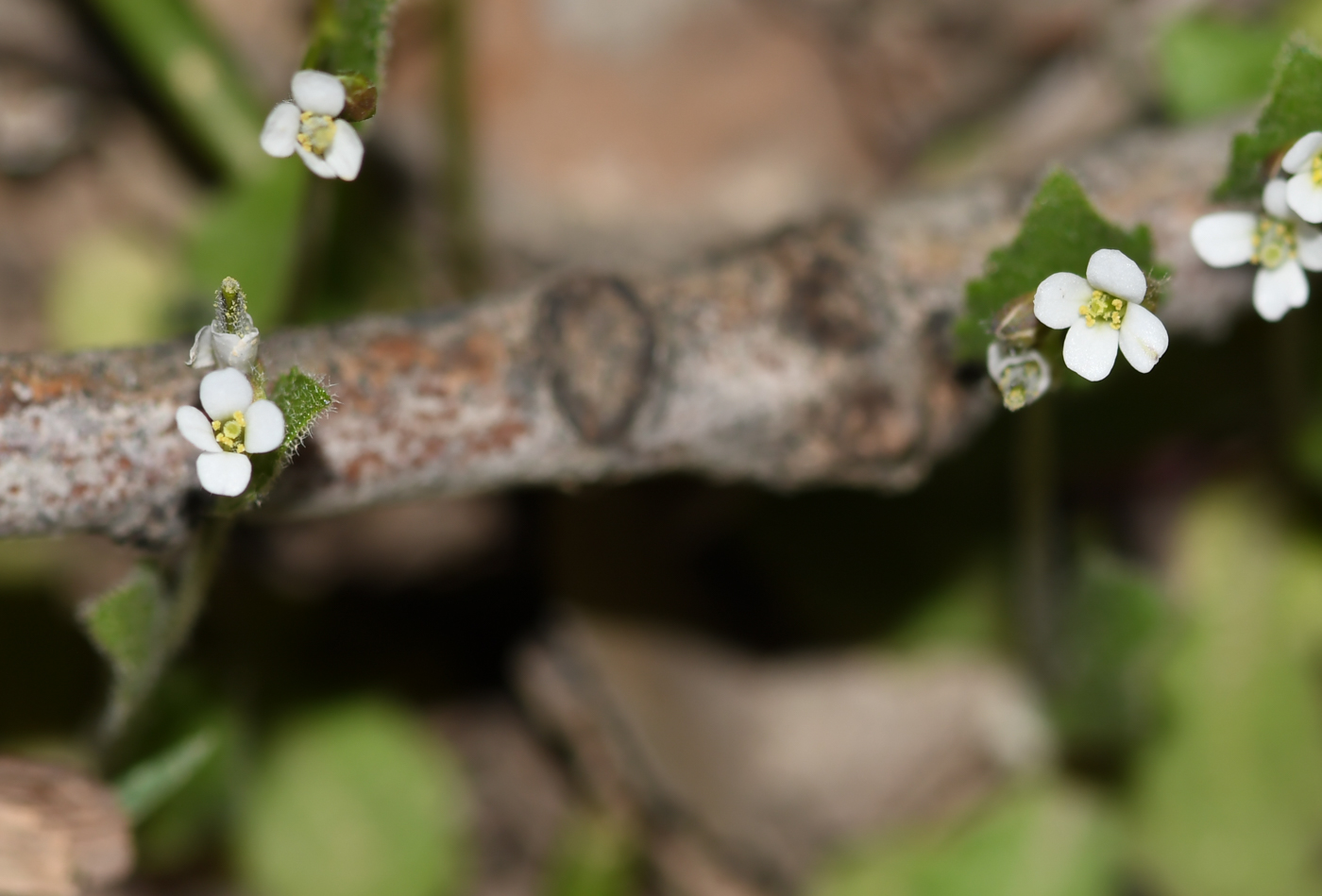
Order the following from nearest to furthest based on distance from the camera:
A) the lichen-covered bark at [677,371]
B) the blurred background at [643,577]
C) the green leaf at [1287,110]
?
1. the green leaf at [1287,110]
2. the lichen-covered bark at [677,371]
3. the blurred background at [643,577]

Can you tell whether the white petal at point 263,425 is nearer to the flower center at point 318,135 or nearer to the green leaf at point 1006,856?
the flower center at point 318,135

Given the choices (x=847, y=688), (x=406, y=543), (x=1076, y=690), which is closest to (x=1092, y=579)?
(x=1076, y=690)

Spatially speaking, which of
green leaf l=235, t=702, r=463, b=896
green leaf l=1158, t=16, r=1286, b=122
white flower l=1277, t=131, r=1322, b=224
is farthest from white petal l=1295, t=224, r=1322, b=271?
green leaf l=235, t=702, r=463, b=896

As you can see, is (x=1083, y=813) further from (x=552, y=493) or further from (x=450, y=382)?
(x=450, y=382)

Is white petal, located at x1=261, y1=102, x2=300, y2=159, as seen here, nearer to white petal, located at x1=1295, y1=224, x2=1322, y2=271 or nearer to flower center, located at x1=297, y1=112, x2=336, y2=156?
flower center, located at x1=297, y1=112, x2=336, y2=156

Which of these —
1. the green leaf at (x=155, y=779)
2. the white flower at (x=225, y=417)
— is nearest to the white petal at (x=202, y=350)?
the white flower at (x=225, y=417)

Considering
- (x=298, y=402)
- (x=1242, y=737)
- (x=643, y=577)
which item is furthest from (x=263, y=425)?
(x=1242, y=737)
